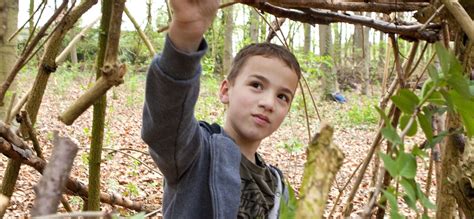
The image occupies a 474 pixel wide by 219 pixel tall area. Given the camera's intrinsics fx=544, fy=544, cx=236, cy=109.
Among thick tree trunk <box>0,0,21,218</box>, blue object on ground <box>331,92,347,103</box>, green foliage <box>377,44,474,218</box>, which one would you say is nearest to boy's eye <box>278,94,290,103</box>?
green foliage <box>377,44,474,218</box>

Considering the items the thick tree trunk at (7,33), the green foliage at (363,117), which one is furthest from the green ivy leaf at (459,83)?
the green foliage at (363,117)

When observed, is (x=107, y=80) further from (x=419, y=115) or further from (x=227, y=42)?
(x=227, y=42)

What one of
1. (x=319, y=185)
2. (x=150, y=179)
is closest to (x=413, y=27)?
(x=319, y=185)

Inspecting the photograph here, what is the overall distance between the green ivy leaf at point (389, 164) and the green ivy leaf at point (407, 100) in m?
0.07

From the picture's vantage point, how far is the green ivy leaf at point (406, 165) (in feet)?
1.08

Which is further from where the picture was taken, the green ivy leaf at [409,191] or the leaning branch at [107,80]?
the leaning branch at [107,80]

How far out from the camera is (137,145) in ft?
18.5

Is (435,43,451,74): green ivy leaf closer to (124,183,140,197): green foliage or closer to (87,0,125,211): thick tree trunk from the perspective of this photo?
(87,0,125,211): thick tree trunk

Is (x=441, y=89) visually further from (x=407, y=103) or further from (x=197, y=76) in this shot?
(x=197, y=76)

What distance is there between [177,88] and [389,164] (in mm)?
538

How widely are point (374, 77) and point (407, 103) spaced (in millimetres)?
17419

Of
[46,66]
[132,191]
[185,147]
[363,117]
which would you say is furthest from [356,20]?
[363,117]

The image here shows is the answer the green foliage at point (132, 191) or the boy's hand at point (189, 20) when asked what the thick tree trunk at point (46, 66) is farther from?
the green foliage at point (132, 191)

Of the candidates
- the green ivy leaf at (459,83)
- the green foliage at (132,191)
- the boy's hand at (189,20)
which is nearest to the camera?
the green ivy leaf at (459,83)
